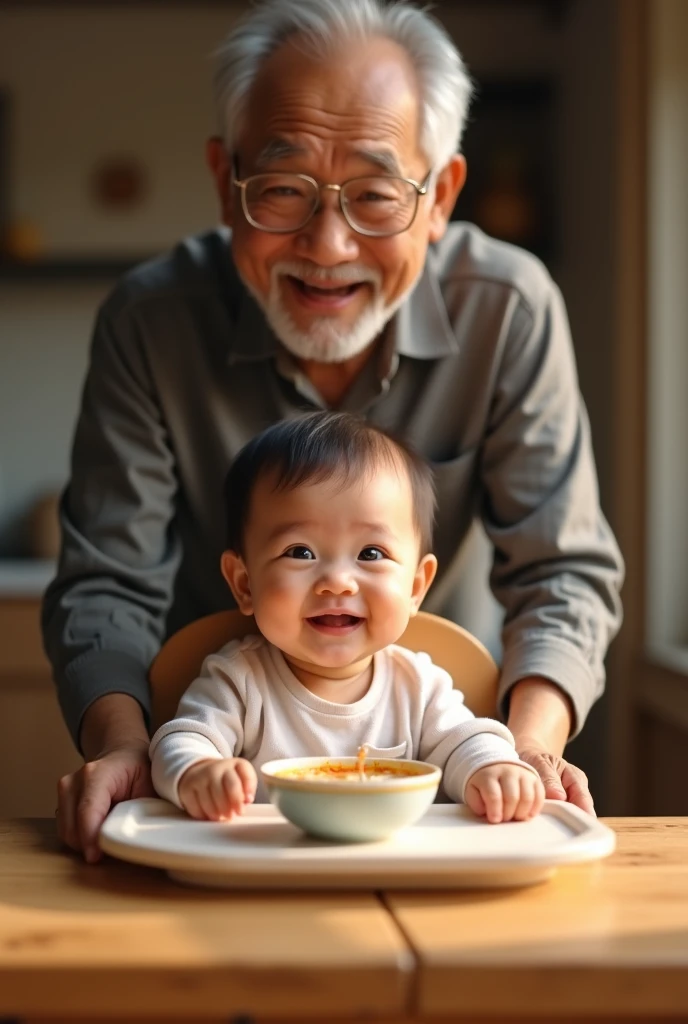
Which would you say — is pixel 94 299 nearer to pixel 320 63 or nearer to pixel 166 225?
pixel 166 225

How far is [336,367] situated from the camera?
1828mm

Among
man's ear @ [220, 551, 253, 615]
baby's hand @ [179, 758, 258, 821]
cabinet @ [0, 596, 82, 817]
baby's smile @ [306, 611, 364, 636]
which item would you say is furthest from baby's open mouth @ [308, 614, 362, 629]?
cabinet @ [0, 596, 82, 817]

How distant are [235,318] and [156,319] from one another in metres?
0.11

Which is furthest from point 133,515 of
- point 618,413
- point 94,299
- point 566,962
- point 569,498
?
A: point 94,299

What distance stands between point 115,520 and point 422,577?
1.63 feet

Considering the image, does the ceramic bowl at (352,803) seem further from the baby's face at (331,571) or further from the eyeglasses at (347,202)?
the eyeglasses at (347,202)

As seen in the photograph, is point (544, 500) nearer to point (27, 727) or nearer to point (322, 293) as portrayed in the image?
point (322, 293)

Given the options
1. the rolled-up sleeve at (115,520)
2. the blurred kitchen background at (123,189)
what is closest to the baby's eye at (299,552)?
the rolled-up sleeve at (115,520)

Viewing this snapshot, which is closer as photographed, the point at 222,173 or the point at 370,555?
the point at 370,555

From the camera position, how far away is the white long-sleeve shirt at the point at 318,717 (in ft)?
4.21

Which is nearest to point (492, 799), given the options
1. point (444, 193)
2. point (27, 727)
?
point (444, 193)

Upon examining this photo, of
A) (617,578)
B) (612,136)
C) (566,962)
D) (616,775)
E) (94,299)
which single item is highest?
(612,136)

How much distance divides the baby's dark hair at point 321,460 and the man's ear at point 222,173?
1.55ft

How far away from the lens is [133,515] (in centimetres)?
175
